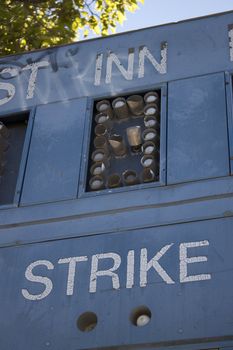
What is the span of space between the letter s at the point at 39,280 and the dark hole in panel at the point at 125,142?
0.84 m

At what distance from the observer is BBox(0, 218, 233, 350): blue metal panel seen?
619 centimetres

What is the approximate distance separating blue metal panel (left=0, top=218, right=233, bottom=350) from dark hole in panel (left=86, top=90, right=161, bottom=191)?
26.5 inches

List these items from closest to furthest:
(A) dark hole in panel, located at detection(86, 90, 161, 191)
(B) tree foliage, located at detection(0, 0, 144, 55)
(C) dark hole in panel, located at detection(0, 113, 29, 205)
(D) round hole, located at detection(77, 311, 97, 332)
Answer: (D) round hole, located at detection(77, 311, 97, 332), (A) dark hole in panel, located at detection(86, 90, 161, 191), (C) dark hole in panel, located at detection(0, 113, 29, 205), (B) tree foliage, located at detection(0, 0, 144, 55)

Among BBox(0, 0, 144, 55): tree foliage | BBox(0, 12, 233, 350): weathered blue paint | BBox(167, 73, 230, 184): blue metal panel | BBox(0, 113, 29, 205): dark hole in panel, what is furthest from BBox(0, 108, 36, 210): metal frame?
BBox(0, 0, 144, 55): tree foliage

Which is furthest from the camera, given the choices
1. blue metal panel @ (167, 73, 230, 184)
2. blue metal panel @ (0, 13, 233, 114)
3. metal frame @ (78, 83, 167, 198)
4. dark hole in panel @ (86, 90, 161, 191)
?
blue metal panel @ (0, 13, 233, 114)

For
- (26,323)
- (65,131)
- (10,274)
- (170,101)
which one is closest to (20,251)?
(10,274)

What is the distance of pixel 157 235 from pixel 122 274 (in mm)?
431

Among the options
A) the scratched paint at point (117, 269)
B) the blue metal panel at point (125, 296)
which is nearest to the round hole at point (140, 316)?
the blue metal panel at point (125, 296)

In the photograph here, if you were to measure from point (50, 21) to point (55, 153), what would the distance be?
6173 millimetres

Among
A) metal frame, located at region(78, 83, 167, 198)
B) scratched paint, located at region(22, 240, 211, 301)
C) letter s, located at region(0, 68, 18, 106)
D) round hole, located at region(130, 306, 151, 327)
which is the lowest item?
round hole, located at region(130, 306, 151, 327)

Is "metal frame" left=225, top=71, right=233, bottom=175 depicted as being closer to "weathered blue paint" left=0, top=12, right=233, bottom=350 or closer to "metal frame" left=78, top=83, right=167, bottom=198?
"weathered blue paint" left=0, top=12, right=233, bottom=350

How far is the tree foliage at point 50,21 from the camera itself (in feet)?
43.5

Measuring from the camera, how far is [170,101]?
7855 mm

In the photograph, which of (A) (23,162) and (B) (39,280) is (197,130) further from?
(B) (39,280)
